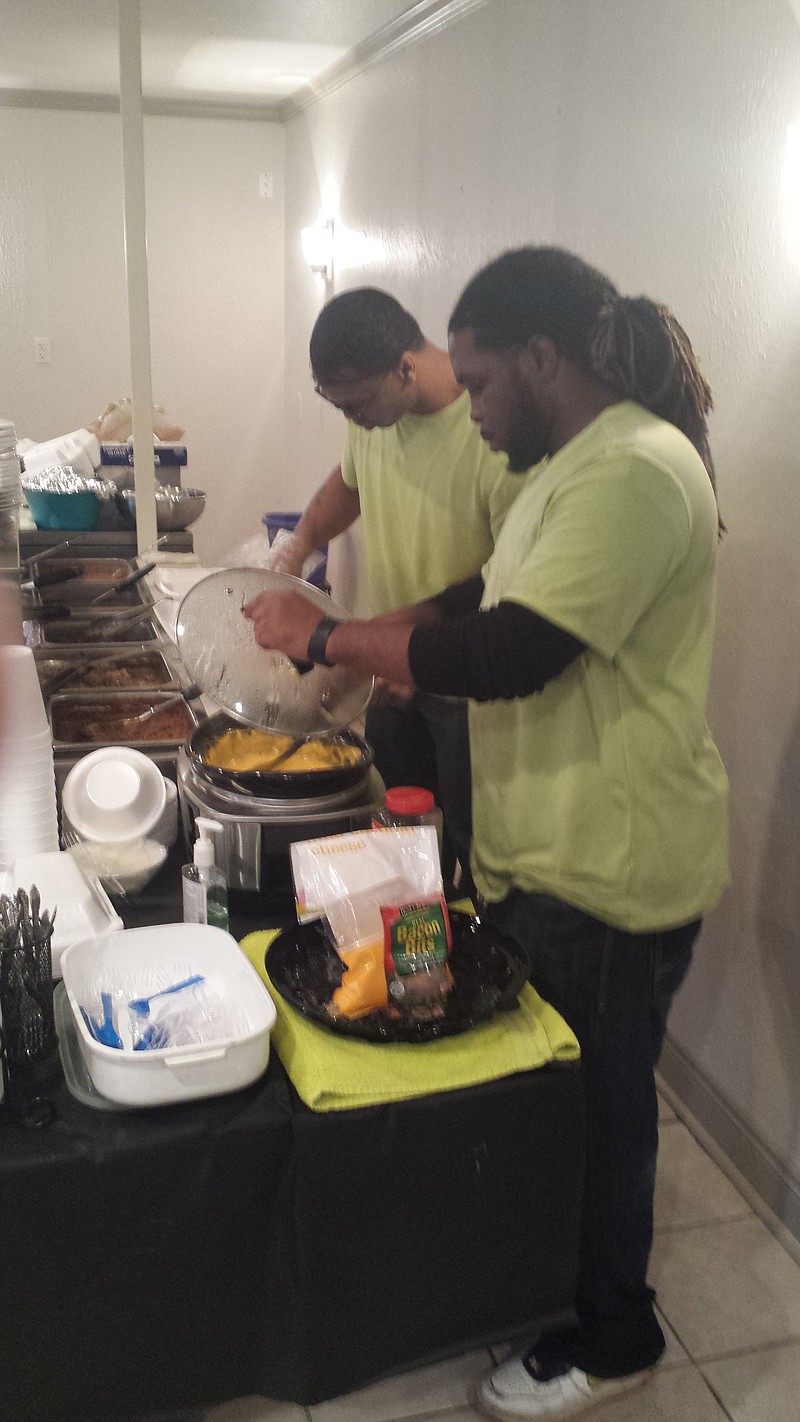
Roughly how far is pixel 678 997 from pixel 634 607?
97 centimetres

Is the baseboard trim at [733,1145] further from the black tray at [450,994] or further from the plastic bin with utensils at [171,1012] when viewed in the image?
the plastic bin with utensils at [171,1012]

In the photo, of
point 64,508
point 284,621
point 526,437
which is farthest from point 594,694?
point 64,508

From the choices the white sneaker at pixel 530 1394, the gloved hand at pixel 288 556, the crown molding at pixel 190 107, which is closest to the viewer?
the white sneaker at pixel 530 1394

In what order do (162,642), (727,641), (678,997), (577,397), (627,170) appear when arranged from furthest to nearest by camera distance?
(162,642) → (678,997) → (727,641) → (627,170) → (577,397)

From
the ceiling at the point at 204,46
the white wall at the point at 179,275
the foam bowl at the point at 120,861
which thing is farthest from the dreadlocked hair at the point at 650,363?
the white wall at the point at 179,275

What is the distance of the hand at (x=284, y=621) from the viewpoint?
1.20 metres

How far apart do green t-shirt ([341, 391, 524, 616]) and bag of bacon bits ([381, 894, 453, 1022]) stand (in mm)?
509

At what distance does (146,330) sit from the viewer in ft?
6.13

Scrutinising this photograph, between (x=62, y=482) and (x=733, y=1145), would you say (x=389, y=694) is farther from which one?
(x=62, y=482)

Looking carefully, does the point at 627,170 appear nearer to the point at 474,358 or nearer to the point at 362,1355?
the point at 474,358

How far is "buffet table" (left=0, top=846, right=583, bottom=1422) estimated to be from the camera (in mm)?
750

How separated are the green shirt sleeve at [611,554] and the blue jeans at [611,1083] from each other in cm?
34

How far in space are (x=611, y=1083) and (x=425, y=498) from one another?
0.76m

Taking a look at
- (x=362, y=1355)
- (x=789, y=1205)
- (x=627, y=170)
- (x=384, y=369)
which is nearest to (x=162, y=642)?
(x=384, y=369)
